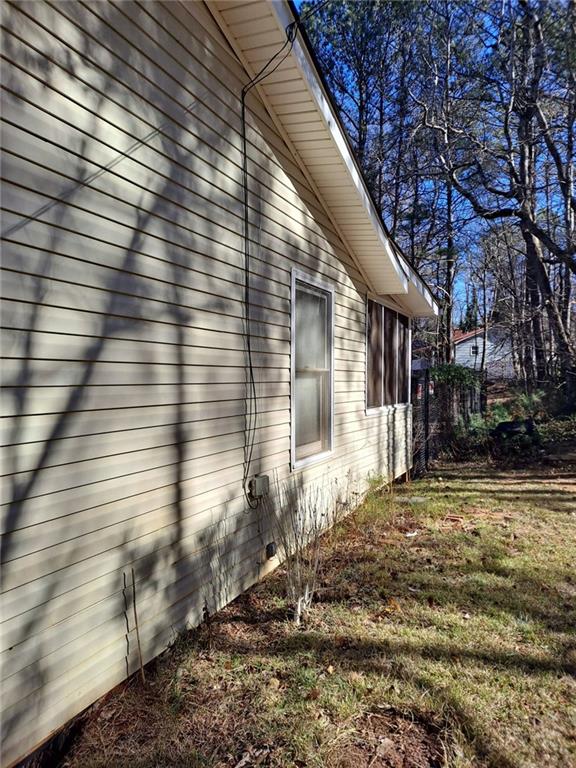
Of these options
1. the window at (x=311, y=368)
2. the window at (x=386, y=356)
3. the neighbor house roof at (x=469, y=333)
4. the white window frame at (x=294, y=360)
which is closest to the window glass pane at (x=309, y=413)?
the window at (x=311, y=368)

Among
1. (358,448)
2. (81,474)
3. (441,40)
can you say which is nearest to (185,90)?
(81,474)

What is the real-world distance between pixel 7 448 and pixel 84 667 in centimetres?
118

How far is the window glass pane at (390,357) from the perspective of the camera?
775 centimetres

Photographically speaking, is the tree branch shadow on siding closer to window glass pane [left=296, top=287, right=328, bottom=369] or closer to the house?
the house

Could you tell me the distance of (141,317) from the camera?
2.68 metres

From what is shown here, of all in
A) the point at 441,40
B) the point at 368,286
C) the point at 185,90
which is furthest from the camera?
the point at 441,40

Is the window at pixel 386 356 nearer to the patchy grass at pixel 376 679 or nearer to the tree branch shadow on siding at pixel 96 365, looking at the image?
the patchy grass at pixel 376 679

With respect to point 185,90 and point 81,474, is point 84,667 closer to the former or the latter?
point 81,474

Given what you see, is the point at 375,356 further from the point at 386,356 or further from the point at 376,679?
the point at 376,679

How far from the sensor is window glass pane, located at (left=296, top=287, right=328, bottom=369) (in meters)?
4.82

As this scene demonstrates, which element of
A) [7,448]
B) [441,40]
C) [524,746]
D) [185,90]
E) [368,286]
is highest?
[441,40]

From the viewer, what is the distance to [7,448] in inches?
76.3

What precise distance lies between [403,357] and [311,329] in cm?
413

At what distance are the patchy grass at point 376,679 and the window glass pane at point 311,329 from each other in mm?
2053
